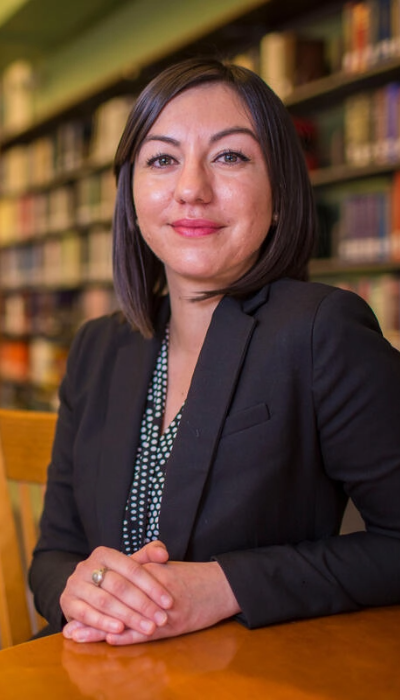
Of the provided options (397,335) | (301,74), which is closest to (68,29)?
(301,74)

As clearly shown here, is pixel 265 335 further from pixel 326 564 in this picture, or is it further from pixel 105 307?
pixel 105 307

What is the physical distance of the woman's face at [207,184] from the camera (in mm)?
1182

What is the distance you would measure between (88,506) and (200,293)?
397 millimetres

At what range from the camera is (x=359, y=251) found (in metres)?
3.21

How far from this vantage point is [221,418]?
1.09 meters

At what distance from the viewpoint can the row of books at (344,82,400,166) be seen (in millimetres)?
2947

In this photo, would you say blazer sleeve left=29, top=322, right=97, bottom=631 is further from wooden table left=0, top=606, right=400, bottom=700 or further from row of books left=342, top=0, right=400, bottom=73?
row of books left=342, top=0, right=400, bottom=73

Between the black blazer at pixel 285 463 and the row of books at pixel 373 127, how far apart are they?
198 cm

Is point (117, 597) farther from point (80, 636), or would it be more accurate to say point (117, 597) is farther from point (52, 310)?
point (52, 310)

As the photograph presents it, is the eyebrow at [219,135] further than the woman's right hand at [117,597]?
Yes

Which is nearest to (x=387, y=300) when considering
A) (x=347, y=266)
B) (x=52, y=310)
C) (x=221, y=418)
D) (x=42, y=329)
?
(x=347, y=266)

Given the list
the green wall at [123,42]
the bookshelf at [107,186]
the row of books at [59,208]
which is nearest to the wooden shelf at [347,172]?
the bookshelf at [107,186]

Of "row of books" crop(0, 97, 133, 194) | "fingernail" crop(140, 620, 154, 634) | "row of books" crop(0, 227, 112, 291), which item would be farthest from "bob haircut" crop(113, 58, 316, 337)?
"row of books" crop(0, 227, 112, 291)

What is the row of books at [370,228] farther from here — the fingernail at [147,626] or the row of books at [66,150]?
the fingernail at [147,626]
